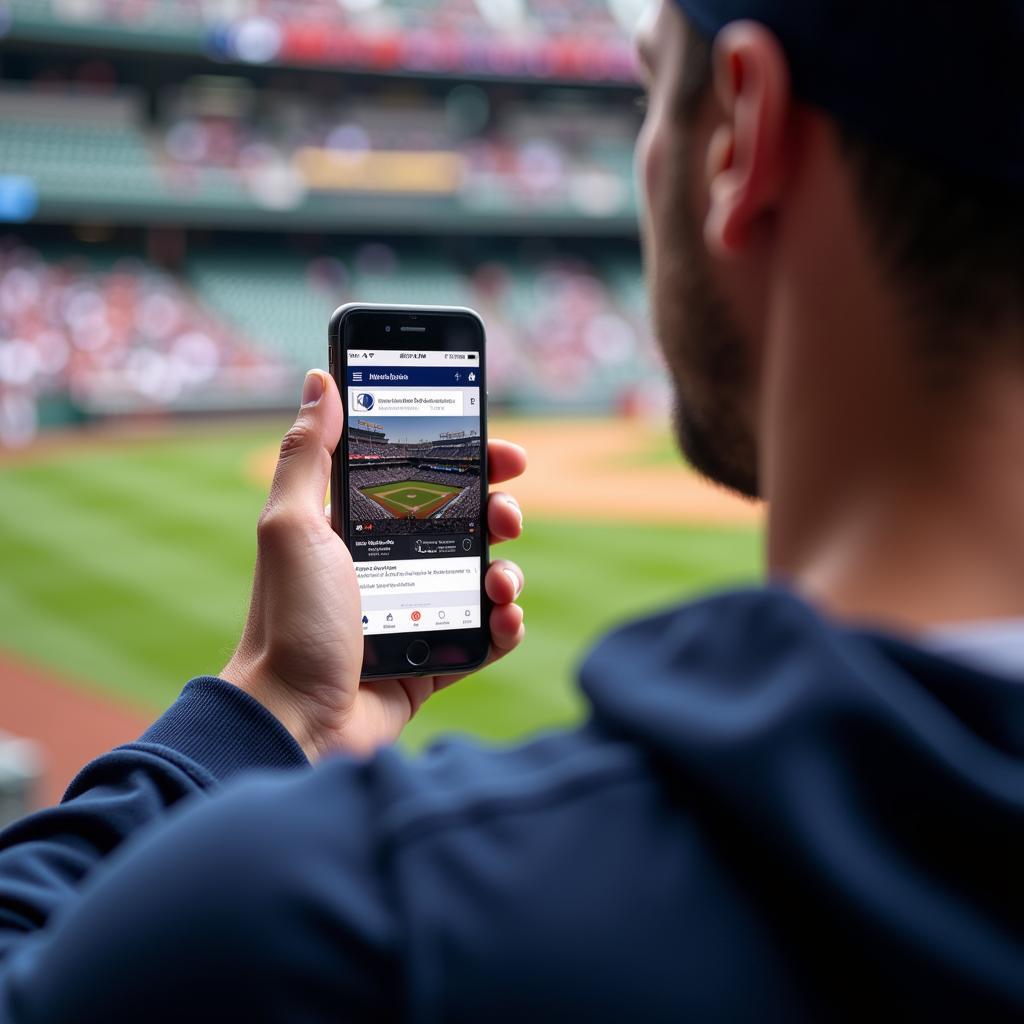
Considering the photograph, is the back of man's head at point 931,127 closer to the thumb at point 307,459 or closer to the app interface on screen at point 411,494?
the thumb at point 307,459

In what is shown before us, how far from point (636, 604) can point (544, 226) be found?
21.0 m

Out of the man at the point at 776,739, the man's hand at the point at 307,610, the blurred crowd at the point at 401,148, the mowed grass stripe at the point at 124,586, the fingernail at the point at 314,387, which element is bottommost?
the mowed grass stripe at the point at 124,586

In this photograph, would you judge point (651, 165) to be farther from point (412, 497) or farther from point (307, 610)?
point (412, 497)

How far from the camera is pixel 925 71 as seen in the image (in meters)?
0.75

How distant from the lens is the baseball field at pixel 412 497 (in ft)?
6.81

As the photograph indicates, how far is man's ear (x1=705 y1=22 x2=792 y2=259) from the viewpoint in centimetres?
80

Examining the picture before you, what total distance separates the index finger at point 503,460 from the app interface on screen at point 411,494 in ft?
0.09

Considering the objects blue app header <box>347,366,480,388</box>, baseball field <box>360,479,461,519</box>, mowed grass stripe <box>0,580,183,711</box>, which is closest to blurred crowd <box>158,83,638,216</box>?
mowed grass stripe <box>0,580,183,711</box>

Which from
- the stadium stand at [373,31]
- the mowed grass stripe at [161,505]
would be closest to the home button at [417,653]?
the mowed grass stripe at [161,505]

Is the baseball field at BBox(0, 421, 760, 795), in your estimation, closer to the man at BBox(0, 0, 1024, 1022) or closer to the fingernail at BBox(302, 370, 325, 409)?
the fingernail at BBox(302, 370, 325, 409)

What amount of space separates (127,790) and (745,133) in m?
0.82

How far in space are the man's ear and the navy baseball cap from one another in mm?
20

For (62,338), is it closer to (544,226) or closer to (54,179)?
(54,179)

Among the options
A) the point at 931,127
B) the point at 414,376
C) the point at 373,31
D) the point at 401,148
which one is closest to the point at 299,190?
the point at 401,148
